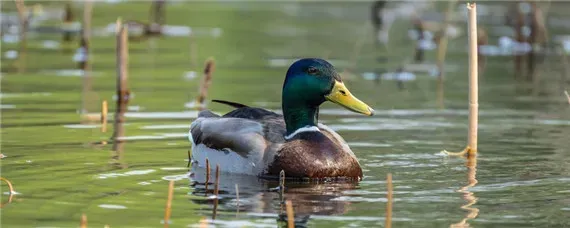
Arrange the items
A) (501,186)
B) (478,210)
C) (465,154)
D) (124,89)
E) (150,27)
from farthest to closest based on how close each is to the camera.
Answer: (150,27) < (124,89) < (465,154) < (501,186) < (478,210)

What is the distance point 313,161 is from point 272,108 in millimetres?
4691

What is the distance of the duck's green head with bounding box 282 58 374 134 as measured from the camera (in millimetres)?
10000

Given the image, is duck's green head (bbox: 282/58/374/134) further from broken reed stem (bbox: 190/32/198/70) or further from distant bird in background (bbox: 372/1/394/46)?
distant bird in background (bbox: 372/1/394/46)

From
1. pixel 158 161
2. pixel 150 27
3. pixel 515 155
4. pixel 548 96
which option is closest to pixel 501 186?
pixel 515 155

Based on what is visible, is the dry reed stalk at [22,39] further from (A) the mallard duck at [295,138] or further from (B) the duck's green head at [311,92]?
(B) the duck's green head at [311,92]

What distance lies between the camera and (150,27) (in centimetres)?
2312

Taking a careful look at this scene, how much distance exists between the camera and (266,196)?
8.84 metres

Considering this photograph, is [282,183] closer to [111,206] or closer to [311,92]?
[311,92]

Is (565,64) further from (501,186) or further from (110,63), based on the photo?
(501,186)

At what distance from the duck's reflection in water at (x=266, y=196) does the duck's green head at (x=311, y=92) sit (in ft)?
2.27

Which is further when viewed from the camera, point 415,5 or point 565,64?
point 415,5

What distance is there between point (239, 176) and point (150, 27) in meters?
13.6

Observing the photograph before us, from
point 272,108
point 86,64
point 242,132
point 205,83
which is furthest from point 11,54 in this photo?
point 242,132

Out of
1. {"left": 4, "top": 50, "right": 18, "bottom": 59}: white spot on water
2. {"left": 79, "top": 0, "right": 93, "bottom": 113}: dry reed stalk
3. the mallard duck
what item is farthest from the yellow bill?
{"left": 4, "top": 50, "right": 18, "bottom": 59}: white spot on water
